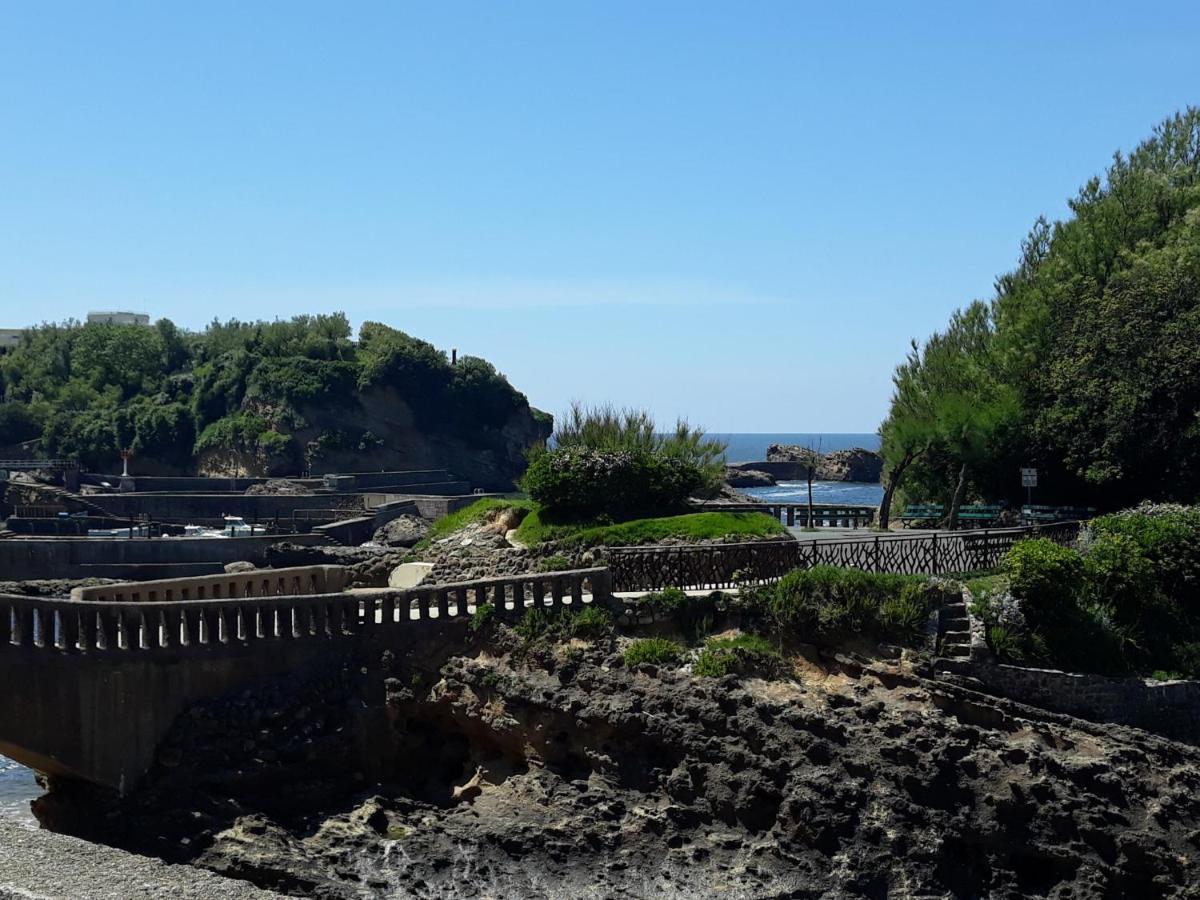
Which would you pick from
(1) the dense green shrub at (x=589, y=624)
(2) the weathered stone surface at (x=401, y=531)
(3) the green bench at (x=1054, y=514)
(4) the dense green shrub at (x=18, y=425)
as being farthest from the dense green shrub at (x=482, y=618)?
(4) the dense green shrub at (x=18, y=425)

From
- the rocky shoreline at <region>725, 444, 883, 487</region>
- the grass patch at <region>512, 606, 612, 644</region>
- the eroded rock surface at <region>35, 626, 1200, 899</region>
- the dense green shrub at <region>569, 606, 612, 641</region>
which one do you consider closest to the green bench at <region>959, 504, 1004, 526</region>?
the eroded rock surface at <region>35, 626, 1200, 899</region>

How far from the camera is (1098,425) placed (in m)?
40.9

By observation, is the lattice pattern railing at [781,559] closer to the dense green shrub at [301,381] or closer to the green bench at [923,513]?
the green bench at [923,513]

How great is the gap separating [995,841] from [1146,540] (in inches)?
411

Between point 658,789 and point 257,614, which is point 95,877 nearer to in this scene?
point 257,614

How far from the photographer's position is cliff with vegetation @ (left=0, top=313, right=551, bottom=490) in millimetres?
103625

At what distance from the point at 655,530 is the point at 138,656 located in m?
12.0

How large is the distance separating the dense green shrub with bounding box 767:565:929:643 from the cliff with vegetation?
78121 mm

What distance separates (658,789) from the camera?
23391 millimetres

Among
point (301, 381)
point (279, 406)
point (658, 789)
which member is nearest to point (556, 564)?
point (658, 789)

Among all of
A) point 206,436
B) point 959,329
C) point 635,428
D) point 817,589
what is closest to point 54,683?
point 817,589

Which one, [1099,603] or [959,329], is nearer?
[1099,603]

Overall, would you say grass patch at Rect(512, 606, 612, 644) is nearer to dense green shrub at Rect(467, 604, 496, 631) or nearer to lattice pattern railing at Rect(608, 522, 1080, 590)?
dense green shrub at Rect(467, 604, 496, 631)

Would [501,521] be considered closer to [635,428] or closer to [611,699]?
[635,428]
